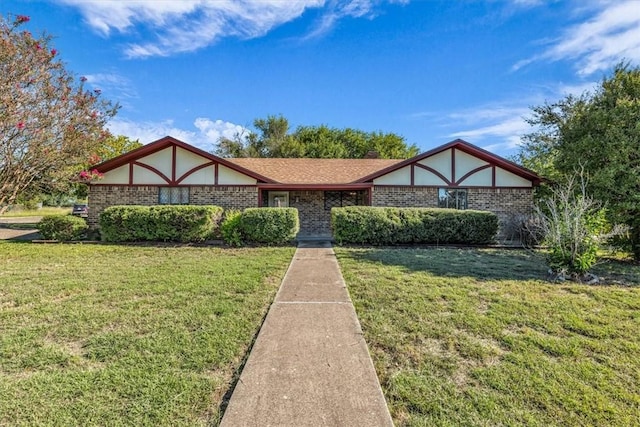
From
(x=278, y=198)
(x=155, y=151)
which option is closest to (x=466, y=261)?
(x=278, y=198)

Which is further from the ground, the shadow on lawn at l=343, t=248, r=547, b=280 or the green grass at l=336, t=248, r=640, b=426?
the shadow on lawn at l=343, t=248, r=547, b=280

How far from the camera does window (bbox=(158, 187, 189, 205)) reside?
14.0 meters

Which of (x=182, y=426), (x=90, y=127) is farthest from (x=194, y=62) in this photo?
(x=182, y=426)

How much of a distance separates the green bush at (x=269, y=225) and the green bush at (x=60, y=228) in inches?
254

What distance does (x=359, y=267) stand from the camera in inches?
291

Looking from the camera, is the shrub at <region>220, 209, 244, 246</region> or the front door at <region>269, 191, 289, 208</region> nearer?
the shrub at <region>220, 209, 244, 246</region>

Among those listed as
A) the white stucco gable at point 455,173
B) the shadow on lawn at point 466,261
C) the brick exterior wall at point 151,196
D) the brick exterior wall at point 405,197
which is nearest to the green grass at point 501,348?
the shadow on lawn at point 466,261

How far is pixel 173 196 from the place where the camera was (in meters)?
14.1

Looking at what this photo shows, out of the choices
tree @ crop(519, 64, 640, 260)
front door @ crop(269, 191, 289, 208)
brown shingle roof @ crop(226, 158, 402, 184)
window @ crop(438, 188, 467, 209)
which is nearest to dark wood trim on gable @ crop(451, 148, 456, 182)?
window @ crop(438, 188, 467, 209)

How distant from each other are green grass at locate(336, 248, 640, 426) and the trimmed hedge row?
442cm

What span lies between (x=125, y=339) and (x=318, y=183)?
11814mm

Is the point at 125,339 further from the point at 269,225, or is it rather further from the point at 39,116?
the point at 39,116

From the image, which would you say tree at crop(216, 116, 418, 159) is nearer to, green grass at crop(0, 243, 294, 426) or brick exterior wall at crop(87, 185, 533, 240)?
brick exterior wall at crop(87, 185, 533, 240)

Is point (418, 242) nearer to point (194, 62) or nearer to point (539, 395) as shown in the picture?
point (539, 395)
